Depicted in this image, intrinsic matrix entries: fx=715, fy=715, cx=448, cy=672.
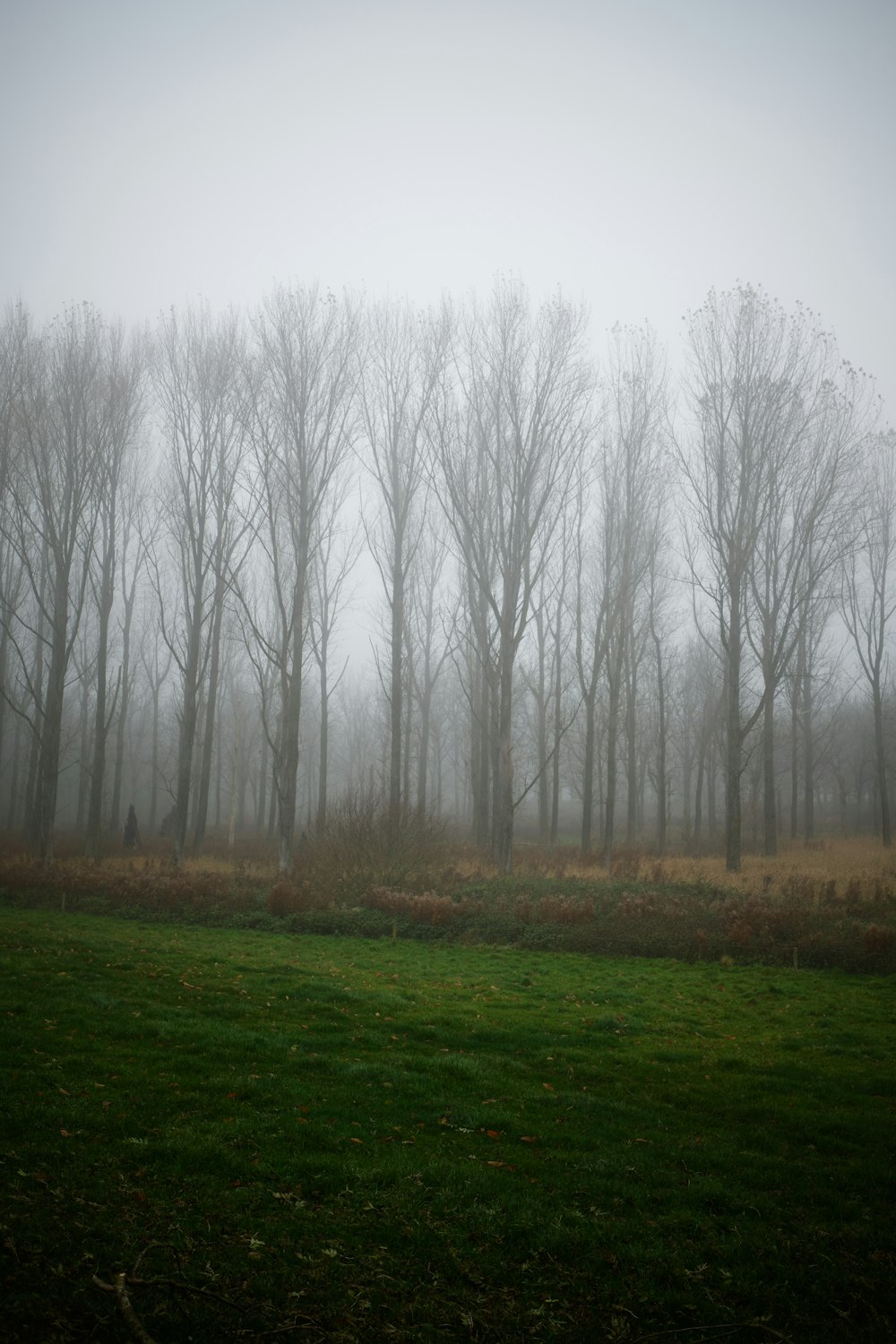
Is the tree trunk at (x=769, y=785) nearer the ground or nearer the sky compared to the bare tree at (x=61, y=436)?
nearer the ground

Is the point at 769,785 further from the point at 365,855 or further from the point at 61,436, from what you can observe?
the point at 61,436

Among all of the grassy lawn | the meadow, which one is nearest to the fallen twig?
the grassy lawn

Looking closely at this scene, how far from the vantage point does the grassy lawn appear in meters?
3.05

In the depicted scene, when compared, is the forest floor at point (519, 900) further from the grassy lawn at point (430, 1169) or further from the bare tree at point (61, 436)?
the bare tree at point (61, 436)

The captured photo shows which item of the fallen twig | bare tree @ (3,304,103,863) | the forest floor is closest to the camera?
the fallen twig

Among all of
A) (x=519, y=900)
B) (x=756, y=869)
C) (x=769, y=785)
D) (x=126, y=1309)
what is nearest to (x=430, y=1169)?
(x=126, y=1309)

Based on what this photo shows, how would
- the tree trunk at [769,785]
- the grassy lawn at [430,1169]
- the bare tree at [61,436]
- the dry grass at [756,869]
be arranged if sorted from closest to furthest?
the grassy lawn at [430,1169], the dry grass at [756,869], the bare tree at [61,436], the tree trunk at [769,785]

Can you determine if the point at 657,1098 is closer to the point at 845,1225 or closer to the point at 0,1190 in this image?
the point at 845,1225

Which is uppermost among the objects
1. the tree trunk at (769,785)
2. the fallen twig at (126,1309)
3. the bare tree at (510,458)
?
the bare tree at (510,458)

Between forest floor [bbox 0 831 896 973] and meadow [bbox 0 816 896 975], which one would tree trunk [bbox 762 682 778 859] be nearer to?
meadow [bbox 0 816 896 975]

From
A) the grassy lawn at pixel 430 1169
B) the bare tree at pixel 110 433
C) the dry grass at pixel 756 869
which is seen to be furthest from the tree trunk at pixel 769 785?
the bare tree at pixel 110 433

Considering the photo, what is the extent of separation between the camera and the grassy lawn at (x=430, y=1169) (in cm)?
305

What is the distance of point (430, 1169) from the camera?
4.24 m

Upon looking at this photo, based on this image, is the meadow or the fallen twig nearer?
the fallen twig
